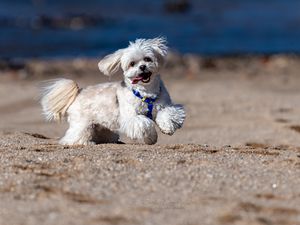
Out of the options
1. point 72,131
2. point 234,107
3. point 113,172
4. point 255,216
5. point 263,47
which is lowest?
point 255,216

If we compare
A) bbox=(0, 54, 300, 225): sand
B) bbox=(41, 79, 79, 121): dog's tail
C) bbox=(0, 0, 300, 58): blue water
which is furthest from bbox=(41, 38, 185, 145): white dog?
bbox=(0, 0, 300, 58): blue water

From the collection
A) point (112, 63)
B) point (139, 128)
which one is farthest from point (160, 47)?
point (139, 128)

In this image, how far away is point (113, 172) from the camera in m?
6.81

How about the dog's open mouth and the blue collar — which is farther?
the blue collar

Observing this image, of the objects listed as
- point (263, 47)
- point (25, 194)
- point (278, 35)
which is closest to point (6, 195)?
point (25, 194)

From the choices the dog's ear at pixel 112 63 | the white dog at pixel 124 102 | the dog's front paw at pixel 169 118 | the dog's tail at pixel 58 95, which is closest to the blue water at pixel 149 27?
the dog's tail at pixel 58 95

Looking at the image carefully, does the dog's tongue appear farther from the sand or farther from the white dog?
the sand

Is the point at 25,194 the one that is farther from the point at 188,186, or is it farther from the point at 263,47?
the point at 263,47

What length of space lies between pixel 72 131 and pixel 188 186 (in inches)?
98.3

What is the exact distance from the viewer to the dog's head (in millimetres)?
8039

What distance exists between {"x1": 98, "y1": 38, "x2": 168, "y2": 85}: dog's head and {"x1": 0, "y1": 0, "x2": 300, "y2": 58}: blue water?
490 inches

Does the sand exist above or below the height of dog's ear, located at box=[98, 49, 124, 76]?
below

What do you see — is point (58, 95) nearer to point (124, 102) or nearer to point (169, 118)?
point (124, 102)

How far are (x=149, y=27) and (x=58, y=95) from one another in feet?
56.5
